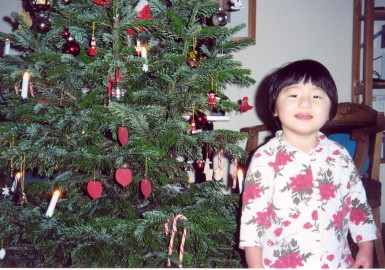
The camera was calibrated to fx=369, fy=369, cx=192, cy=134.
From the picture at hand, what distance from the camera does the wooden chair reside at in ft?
5.91

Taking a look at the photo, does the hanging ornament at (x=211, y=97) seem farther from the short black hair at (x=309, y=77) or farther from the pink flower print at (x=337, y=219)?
the pink flower print at (x=337, y=219)

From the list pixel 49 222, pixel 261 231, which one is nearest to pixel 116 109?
pixel 49 222

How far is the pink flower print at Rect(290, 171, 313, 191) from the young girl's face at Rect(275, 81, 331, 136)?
6.0 inches

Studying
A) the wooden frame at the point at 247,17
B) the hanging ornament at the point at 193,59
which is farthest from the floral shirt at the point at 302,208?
the wooden frame at the point at 247,17

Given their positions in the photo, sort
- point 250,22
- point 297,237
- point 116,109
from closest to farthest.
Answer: point 116,109 → point 297,237 → point 250,22

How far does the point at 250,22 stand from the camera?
2.73 m

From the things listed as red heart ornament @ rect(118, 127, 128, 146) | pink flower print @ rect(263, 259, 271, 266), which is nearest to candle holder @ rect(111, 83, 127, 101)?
red heart ornament @ rect(118, 127, 128, 146)

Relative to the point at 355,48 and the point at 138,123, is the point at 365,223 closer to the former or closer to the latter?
the point at 138,123

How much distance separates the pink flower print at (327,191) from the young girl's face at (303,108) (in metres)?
0.19

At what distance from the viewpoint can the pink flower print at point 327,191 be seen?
1.23 meters

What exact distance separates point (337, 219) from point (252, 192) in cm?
30

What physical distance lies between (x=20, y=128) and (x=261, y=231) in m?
0.87

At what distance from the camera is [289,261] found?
3.98 feet

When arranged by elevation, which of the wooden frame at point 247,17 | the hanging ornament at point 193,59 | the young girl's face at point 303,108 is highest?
the wooden frame at point 247,17
